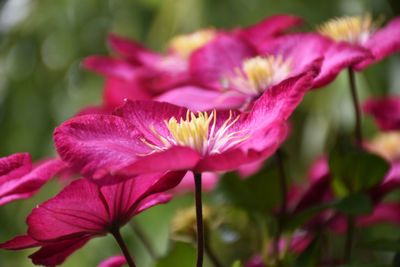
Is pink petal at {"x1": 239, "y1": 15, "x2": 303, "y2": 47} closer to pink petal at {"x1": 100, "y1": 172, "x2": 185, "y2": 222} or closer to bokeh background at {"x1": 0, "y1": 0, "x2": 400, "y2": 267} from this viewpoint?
pink petal at {"x1": 100, "y1": 172, "x2": 185, "y2": 222}

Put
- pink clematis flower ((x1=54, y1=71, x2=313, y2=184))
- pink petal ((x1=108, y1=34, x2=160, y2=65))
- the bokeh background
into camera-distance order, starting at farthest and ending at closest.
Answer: the bokeh background → pink petal ((x1=108, y1=34, x2=160, y2=65)) → pink clematis flower ((x1=54, y1=71, x2=313, y2=184))

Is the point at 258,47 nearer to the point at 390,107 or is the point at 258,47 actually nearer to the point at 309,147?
the point at 390,107

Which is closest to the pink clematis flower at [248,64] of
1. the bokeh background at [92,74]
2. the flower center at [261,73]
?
the flower center at [261,73]

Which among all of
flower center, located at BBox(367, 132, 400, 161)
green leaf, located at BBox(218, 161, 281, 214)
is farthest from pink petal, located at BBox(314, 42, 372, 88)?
flower center, located at BBox(367, 132, 400, 161)

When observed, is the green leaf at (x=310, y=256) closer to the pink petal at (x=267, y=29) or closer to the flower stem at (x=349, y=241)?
the flower stem at (x=349, y=241)

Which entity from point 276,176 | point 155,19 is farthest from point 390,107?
point 155,19

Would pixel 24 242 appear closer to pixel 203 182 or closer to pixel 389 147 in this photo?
pixel 203 182
